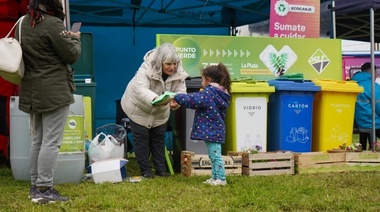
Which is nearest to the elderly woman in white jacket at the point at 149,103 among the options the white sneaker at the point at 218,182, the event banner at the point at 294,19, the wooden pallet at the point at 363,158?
the white sneaker at the point at 218,182

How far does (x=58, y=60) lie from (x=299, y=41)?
402 cm

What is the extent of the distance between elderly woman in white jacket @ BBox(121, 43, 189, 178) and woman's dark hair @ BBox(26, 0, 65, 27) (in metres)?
1.57

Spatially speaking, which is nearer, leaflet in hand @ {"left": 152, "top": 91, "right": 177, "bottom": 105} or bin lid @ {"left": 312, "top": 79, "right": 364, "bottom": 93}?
leaflet in hand @ {"left": 152, "top": 91, "right": 177, "bottom": 105}

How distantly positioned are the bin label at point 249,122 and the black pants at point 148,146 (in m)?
0.94

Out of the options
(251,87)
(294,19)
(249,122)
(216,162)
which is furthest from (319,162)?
(294,19)

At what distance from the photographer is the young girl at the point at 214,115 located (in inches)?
217

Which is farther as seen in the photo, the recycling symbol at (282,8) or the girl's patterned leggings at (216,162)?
the recycling symbol at (282,8)

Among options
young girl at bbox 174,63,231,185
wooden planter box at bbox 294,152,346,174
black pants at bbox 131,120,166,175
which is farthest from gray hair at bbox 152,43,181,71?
wooden planter box at bbox 294,152,346,174

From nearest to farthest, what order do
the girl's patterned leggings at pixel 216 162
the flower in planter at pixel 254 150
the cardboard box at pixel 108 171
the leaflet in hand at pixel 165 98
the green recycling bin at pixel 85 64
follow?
the leaflet in hand at pixel 165 98 → the girl's patterned leggings at pixel 216 162 → the cardboard box at pixel 108 171 → the flower in planter at pixel 254 150 → the green recycling bin at pixel 85 64

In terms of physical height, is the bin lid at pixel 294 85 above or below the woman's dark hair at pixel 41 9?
below

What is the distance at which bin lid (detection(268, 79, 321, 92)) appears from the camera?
6852 mm

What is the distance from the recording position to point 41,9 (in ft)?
14.8

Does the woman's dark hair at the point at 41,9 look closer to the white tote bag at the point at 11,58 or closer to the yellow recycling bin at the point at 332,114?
the white tote bag at the point at 11,58

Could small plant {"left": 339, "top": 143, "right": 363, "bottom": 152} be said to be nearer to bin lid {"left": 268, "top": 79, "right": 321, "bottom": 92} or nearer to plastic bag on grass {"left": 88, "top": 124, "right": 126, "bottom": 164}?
bin lid {"left": 268, "top": 79, "right": 321, "bottom": 92}
